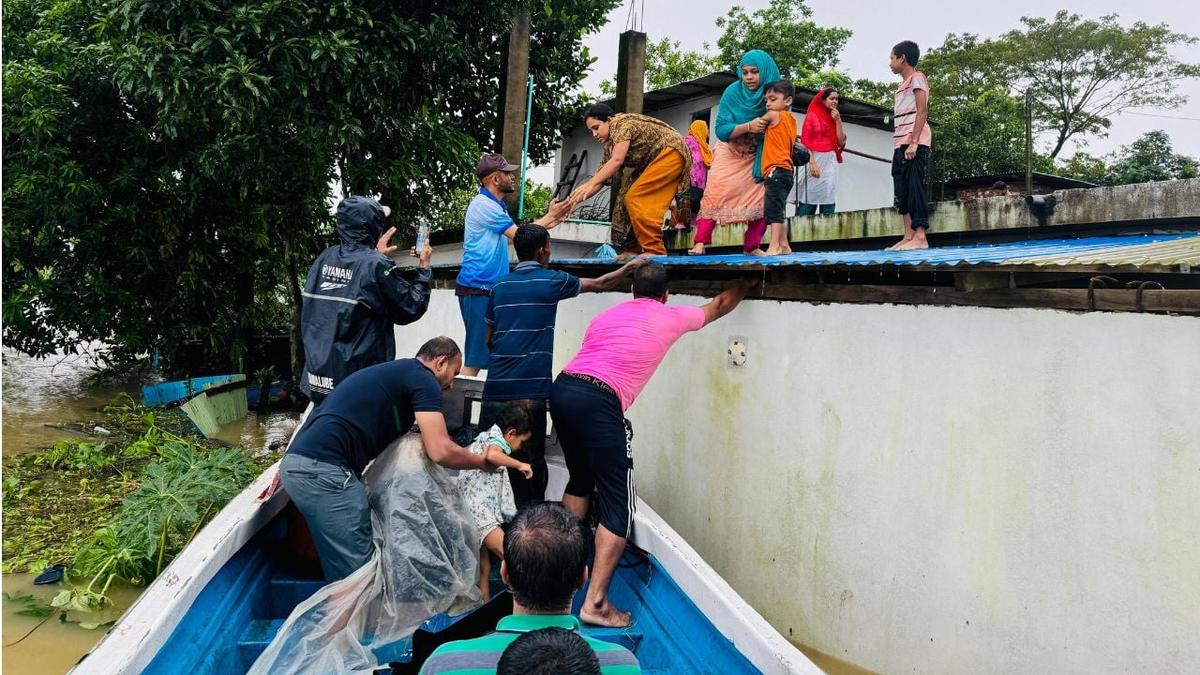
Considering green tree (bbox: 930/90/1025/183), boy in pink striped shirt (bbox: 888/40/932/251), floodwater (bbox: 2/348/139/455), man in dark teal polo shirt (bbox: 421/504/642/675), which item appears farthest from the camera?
green tree (bbox: 930/90/1025/183)

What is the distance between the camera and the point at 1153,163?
18.3 metres

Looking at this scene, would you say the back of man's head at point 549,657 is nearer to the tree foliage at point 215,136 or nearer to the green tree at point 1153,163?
the tree foliage at point 215,136

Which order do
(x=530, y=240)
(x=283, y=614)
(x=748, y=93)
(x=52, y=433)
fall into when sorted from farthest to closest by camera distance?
1. (x=52, y=433)
2. (x=748, y=93)
3. (x=530, y=240)
4. (x=283, y=614)

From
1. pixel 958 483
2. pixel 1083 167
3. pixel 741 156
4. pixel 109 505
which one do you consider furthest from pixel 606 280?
pixel 1083 167

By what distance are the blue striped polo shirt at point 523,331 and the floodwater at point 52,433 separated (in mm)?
3242

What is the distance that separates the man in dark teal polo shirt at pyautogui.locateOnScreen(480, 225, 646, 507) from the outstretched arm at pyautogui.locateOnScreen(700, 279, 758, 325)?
1.67 feet

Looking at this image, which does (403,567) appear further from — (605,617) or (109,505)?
(109,505)

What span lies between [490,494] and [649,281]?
1270mm

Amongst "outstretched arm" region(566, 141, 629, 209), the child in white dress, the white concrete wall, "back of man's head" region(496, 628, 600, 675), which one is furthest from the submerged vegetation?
"back of man's head" region(496, 628, 600, 675)

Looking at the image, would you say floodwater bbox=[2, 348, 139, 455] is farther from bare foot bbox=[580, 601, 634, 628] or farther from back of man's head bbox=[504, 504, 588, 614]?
back of man's head bbox=[504, 504, 588, 614]

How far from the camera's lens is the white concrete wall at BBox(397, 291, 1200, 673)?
9.83 ft

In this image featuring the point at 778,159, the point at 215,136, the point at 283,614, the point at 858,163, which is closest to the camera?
the point at 283,614

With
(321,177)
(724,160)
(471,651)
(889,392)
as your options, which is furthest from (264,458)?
(471,651)

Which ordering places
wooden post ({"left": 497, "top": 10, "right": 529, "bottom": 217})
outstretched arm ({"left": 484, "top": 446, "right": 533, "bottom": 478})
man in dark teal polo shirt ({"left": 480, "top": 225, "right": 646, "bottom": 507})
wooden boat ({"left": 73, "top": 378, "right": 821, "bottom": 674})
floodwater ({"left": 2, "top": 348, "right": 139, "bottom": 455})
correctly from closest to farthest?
wooden boat ({"left": 73, "top": 378, "right": 821, "bottom": 674}) → outstretched arm ({"left": 484, "top": 446, "right": 533, "bottom": 478}) → man in dark teal polo shirt ({"left": 480, "top": 225, "right": 646, "bottom": 507}) → wooden post ({"left": 497, "top": 10, "right": 529, "bottom": 217}) → floodwater ({"left": 2, "top": 348, "right": 139, "bottom": 455})
